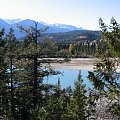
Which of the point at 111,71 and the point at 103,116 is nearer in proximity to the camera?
the point at 111,71

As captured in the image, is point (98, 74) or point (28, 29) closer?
point (98, 74)

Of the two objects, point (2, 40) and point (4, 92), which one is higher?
point (2, 40)

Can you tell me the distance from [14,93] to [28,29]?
14.9 feet

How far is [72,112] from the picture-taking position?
836 inches

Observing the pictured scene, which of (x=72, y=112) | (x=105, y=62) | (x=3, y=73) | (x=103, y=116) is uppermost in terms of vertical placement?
(x=105, y=62)

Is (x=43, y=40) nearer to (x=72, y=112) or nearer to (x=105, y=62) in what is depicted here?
(x=72, y=112)

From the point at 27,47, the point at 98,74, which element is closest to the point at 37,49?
the point at 27,47

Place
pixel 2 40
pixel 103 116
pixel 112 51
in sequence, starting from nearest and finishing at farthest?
pixel 112 51 → pixel 2 40 → pixel 103 116

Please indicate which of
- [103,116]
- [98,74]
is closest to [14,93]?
[98,74]

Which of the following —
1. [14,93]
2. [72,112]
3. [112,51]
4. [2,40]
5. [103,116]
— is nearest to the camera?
[112,51]

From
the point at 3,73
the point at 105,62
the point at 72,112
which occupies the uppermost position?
the point at 105,62

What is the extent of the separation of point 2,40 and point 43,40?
10.2ft

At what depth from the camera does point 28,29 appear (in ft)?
79.9

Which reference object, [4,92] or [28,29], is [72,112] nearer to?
[4,92]
